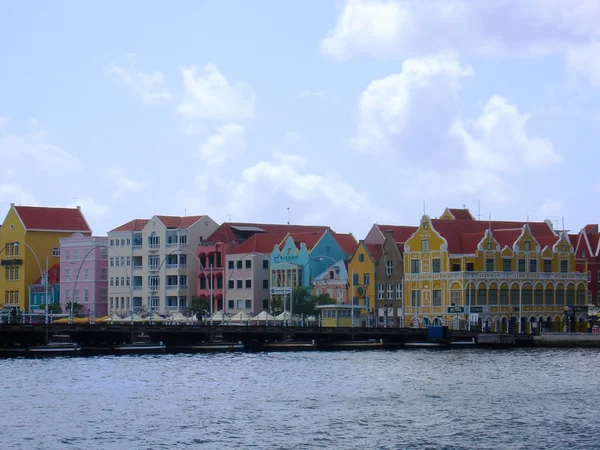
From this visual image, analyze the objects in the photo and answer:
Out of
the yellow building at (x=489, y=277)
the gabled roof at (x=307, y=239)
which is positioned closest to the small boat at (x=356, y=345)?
the yellow building at (x=489, y=277)

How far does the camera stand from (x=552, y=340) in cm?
15250

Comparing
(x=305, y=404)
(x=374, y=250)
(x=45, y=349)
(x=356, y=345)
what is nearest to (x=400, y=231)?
(x=374, y=250)

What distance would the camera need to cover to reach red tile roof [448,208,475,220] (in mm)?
193125

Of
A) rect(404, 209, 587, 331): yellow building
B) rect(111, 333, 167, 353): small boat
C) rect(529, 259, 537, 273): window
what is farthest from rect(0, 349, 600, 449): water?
rect(529, 259, 537, 273): window

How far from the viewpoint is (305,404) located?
83812 millimetres

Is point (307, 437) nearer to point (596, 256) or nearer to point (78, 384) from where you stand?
point (78, 384)

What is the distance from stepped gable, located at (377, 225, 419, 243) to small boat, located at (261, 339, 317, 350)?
1273 inches

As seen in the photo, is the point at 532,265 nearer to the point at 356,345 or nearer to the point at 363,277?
the point at 363,277

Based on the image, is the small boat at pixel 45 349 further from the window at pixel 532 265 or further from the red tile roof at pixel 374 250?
the window at pixel 532 265

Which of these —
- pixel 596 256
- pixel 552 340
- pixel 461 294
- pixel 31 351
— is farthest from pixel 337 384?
pixel 596 256

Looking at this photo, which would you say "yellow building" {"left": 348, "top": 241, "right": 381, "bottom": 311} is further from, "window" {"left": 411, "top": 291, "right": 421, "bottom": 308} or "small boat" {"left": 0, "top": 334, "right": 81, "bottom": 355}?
"small boat" {"left": 0, "top": 334, "right": 81, "bottom": 355}

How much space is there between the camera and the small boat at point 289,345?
153m

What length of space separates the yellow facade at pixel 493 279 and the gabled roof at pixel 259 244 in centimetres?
2798

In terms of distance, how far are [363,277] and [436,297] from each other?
1481cm
